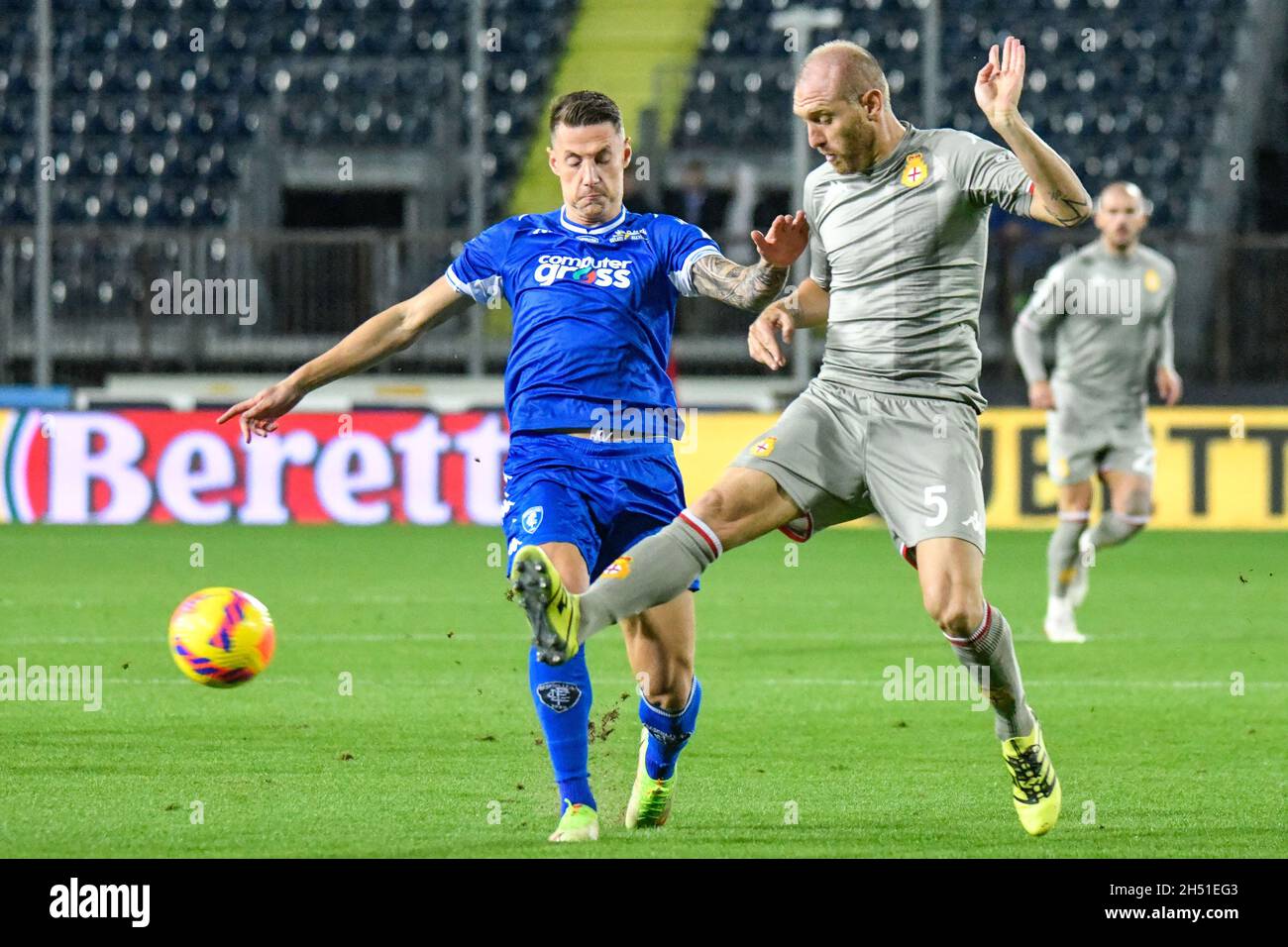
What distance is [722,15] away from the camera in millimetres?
22641

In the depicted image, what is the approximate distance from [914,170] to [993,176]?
25cm

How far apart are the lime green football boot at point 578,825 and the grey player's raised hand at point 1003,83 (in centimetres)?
202

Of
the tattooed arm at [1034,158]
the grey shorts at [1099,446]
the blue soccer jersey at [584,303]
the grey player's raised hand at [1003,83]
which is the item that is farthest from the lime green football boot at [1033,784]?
the grey shorts at [1099,446]

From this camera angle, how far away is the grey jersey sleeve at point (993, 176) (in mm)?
5484

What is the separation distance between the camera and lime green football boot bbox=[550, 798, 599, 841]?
5.57m

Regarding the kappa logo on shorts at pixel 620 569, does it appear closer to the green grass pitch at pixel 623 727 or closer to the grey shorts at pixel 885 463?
the grey shorts at pixel 885 463

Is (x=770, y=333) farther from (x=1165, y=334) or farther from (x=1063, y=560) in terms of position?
(x=1165, y=334)

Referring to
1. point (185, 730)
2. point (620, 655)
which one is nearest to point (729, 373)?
point (620, 655)

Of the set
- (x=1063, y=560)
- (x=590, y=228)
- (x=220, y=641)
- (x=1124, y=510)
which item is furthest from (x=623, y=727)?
(x=1124, y=510)

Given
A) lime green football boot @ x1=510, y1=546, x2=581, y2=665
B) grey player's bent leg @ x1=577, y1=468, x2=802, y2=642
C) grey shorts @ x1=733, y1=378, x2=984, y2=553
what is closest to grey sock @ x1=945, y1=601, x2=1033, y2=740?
grey shorts @ x1=733, y1=378, x2=984, y2=553

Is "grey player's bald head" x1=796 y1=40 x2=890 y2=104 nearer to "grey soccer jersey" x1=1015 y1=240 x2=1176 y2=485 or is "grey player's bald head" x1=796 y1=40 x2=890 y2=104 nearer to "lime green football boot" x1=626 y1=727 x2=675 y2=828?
"lime green football boot" x1=626 y1=727 x2=675 y2=828

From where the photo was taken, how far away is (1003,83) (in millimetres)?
5336

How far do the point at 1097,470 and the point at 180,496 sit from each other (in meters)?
8.07
